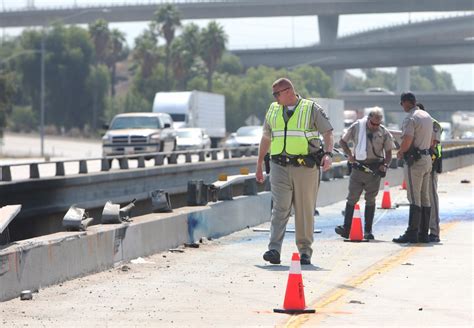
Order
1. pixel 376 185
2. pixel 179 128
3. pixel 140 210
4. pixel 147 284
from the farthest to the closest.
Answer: pixel 179 128 < pixel 140 210 < pixel 376 185 < pixel 147 284

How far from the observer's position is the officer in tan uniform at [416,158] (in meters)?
18.3

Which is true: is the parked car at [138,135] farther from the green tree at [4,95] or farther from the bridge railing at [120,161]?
the green tree at [4,95]

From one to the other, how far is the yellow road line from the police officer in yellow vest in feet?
2.81

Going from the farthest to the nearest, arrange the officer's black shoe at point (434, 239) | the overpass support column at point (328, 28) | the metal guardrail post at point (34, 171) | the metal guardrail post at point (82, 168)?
the overpass support column at point (328, 28), the metal guardrail post at point (82, 168), the metal guardrail post at point (34, 171), the officer's black shoe at point (434, 239)

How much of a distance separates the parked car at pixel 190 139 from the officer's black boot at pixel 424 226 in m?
40.7

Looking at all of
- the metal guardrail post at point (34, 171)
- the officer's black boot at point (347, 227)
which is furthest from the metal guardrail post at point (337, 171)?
the officer's black boot at point (347, 227)

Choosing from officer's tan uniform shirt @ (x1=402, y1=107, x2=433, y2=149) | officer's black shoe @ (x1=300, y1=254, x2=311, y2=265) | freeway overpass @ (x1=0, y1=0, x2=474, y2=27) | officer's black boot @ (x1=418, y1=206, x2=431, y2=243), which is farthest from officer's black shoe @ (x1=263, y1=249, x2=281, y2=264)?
freeway overpass @ (x1=0, y1=0, x2=474, y2=27)

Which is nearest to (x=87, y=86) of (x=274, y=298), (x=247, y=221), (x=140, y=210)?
(x=140, y=210)

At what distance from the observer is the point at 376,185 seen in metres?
18.9

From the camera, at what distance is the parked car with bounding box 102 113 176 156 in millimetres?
49062

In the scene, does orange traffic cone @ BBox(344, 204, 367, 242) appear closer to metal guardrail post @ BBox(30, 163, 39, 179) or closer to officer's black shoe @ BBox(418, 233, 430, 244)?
officer's black shoe @ BBox(418, 233, 430, 244)

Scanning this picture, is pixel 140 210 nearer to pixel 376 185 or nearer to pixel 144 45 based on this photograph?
pixel 376 185

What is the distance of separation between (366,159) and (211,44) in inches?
4838

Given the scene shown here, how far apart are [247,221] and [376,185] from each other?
303 centimetres
